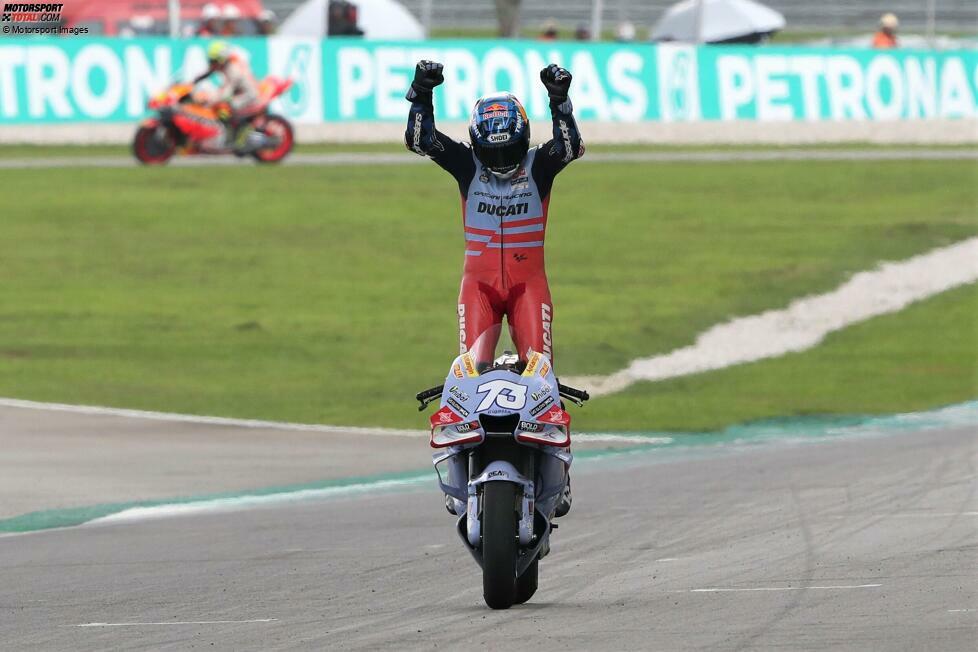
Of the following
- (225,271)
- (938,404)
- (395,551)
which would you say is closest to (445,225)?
(225,271)

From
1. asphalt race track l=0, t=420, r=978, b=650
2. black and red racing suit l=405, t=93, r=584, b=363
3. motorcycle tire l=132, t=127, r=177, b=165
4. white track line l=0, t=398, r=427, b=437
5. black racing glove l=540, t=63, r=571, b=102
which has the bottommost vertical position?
motorcycle tire l=132, t=127, r=177, b=165

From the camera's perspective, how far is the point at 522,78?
109 feet

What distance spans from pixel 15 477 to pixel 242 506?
1.67m

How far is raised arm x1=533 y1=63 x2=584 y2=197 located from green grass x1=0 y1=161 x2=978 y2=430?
579 centimetres

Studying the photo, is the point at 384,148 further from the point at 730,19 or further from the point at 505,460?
the point at 505,460

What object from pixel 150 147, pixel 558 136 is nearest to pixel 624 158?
pixel 150 147

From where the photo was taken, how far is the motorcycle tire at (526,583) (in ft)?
26.5

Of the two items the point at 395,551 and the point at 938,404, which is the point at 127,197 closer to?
the point at 938,404

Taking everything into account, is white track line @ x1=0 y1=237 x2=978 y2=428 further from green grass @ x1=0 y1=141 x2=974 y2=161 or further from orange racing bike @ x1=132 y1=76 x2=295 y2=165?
orange racing bike @ x1=132 y1=76 x2=295 y2=165

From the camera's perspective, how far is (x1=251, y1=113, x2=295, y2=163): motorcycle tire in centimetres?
3092

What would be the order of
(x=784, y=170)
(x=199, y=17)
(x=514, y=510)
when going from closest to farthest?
(x=514, y=510) → (x=784, y=170) → (x=199, y=17)

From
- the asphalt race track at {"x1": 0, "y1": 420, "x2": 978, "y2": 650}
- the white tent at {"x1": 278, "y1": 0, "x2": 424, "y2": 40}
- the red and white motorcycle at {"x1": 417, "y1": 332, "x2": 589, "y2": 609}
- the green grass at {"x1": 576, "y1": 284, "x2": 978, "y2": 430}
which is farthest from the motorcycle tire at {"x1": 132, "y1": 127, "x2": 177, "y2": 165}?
the red and white motorcycle at {"x1": 417, "y1": 332, "x2": 589, "y2": 609}

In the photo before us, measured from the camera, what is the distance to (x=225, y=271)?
71.2 feet

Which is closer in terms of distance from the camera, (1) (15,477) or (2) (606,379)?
(1) (15,477)
